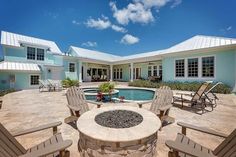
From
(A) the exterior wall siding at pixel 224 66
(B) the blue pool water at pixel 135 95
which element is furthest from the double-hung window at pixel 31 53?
(A) the exterior wall siding at pixel 224 66

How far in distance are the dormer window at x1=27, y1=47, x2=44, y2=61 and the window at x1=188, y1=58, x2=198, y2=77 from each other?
18307 mm

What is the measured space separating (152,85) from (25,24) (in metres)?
19.4

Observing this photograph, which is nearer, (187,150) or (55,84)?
(187,150)

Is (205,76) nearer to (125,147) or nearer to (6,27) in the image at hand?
(125,147)

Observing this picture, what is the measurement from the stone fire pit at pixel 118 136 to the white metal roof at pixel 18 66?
1523 centimetres

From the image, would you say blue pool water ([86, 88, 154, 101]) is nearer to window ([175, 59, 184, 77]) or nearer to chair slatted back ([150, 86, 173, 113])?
window ([175, 59, 184, 77])

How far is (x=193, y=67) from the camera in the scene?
1418 cm

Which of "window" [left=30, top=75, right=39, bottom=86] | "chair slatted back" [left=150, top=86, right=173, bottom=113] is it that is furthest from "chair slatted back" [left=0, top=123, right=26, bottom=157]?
"window" [left=30, top=75, right=39, bottom=86]

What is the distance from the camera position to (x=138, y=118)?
2.94 metres

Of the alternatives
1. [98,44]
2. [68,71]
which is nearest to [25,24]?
[68,71]

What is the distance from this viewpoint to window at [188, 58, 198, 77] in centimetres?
1395

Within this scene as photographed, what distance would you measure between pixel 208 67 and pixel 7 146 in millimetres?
15674

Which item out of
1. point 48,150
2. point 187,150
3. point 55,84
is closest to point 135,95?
point 55,84

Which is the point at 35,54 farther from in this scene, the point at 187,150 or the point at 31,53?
the point at 187,150
